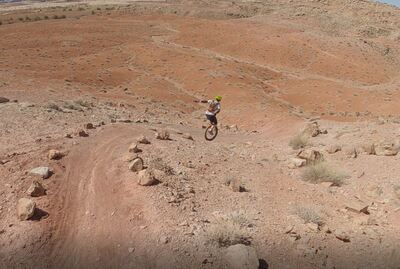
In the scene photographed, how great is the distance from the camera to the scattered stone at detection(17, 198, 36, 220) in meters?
7.95

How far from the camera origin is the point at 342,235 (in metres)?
8.45

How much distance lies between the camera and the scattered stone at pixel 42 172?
9.45m

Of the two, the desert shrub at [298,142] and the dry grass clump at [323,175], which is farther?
the desert shrub at [298,142]

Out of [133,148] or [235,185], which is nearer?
[235,185]

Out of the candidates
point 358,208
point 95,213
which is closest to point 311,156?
point 358,208

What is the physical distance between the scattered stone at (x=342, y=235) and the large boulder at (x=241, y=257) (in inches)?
78.8

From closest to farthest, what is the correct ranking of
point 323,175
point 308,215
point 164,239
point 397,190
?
point 164,239 → point 308,215 → point 397,190 → point 323,175

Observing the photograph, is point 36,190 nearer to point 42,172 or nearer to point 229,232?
point 42,172

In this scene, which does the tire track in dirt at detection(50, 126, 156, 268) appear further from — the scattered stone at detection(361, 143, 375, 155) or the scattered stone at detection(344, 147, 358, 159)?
the scattered stone at detection(361, 143, 375, 155)

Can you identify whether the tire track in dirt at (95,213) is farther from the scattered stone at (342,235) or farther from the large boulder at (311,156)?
the large boulder at (311,156)

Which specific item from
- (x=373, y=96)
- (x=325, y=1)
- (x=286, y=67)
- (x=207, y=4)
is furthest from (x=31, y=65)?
(x=325, y=1)

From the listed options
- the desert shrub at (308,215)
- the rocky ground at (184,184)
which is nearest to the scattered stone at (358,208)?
the rocky ground at (184,184)

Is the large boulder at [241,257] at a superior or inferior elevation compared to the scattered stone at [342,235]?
superior

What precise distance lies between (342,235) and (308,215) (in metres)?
0.78
